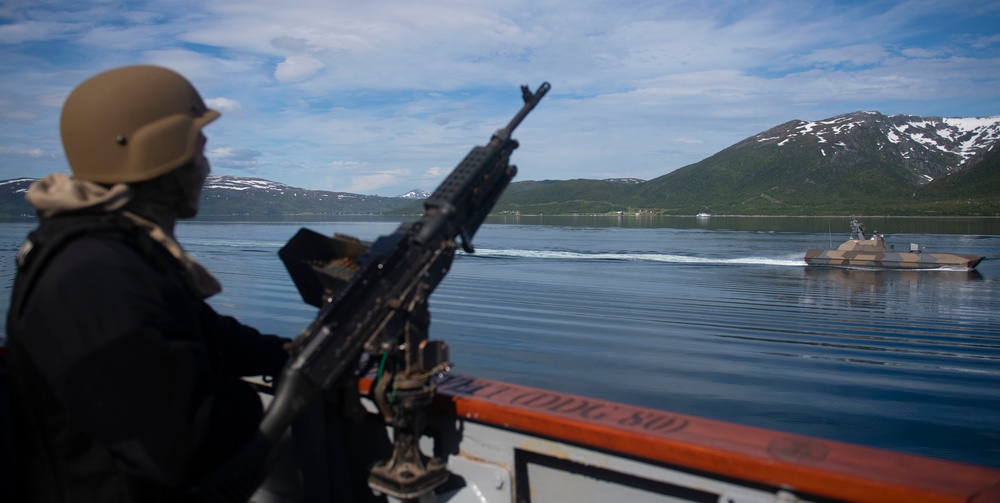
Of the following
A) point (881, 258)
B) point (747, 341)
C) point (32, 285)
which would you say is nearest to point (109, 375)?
point (32, 285)

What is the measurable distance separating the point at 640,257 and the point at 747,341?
1131 inches

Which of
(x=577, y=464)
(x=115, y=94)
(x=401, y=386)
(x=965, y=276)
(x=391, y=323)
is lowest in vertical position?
(x=965, y=276)

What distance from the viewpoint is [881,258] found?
37.0 meters

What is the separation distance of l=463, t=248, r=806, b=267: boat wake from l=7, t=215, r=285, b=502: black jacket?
38.7 metres

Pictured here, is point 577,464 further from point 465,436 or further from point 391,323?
point 391,323

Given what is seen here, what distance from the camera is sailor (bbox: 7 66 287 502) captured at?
1741 mm

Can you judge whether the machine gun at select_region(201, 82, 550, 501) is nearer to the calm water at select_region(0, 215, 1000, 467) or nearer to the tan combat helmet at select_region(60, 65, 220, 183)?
the tan combat helmet at select_region(60, 65, 220, 183)

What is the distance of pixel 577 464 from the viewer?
2.73 meters

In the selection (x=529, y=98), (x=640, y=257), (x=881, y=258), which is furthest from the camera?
(x=640, y=257)

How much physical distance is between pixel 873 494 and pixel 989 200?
189952mm

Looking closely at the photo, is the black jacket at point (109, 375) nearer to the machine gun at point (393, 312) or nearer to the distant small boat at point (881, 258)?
the machine gun at point (393, 312)

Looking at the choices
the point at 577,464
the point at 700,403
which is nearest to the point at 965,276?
the point at 700,403

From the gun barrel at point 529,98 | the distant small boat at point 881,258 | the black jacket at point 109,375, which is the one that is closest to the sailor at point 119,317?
the black jacket at point 109,375

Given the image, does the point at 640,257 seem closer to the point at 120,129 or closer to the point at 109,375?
the point at 120,129
